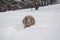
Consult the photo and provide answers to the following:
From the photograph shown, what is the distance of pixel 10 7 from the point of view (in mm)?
3289

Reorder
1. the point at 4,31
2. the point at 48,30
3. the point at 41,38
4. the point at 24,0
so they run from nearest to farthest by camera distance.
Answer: the point at 41,38 < the point at 48,30 < the point at 4,31 < the point at 24,0

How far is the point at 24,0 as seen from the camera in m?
3.22

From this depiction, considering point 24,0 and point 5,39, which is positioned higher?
point 24,0

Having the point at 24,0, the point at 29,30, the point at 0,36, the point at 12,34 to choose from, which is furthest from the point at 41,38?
the point at 24,0

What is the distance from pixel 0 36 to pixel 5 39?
0.10 meters

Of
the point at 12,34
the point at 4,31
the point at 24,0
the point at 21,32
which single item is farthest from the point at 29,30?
the point at 24,0

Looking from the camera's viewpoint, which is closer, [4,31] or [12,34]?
[12,34]

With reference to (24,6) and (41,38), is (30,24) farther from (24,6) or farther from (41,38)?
(24,6)

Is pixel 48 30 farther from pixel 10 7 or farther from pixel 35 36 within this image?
pixel 10 7

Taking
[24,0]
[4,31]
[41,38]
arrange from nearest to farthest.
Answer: [41,38] → [4,31] → [24,0]

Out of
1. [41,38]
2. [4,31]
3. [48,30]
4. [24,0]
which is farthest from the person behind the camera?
[24,0]

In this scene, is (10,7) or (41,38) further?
(10,7)

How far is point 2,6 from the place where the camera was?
128 inches

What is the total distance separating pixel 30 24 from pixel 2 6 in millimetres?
1617
